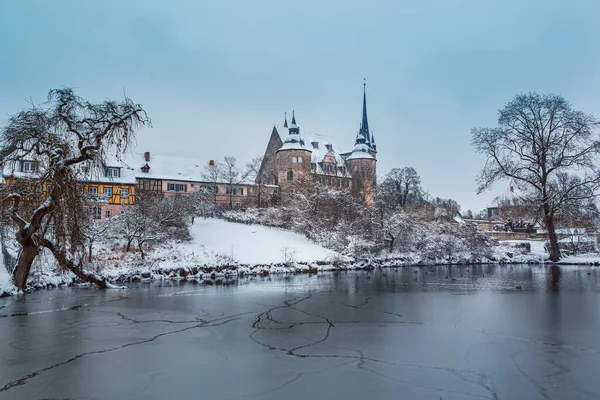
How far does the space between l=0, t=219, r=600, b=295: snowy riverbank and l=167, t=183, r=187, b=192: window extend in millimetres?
15728

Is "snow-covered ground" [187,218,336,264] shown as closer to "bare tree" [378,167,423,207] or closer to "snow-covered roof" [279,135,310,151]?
"bare tree" [378,167,423,207]

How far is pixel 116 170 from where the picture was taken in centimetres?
4294

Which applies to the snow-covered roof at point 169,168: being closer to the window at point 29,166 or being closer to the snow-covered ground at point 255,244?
the snow-covered ground at point 255,244

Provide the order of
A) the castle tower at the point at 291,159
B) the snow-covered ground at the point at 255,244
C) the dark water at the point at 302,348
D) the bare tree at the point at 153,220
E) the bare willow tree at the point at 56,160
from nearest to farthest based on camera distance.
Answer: the dark water at the point at 302,348
the bare willow tree at the point at 56,160
the bare tree at the point at 153,220
the snow-covered ground at the point at 255,244
the castle tower at the point at 291,159

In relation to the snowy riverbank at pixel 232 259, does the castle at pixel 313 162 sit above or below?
above

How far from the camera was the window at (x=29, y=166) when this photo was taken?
13.8m

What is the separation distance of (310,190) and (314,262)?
14.6 m

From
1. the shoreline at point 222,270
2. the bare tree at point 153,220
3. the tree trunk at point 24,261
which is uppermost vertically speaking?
the bare tree at point 153,220

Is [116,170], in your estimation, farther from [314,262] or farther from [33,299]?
[33,299]

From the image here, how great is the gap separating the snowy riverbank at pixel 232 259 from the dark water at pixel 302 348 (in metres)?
5.96

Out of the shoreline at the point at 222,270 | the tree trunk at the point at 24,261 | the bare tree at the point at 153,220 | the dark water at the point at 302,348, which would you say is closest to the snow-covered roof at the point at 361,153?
the shoreline at the point at 222,270

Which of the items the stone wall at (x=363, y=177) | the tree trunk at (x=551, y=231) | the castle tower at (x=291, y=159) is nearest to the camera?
the tree trunk at (x=551, y=231)

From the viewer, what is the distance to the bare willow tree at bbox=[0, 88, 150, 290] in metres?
13.2

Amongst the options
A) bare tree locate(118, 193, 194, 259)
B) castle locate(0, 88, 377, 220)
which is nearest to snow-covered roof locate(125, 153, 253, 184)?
castle locate(0, 88, 377, 220)
